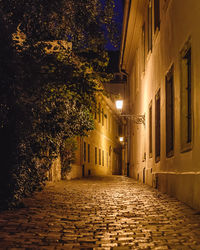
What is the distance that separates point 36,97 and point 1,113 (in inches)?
26.5

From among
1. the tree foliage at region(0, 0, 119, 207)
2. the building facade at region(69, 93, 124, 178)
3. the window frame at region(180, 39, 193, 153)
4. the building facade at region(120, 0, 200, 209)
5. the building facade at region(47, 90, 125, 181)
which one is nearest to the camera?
the tree foliage at region(0, 0, 119, 207)

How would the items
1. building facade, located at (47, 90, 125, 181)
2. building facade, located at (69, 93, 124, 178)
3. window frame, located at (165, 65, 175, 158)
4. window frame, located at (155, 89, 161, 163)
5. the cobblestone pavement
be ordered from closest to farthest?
the cobblestone pavement
window frame, located at (165, 65, 175, 158)
window frame, located at (155, 89, 161, 163)
building facade, located at (47, 90, 125, 181)
building facade, located at (69, 93, 124, 178)

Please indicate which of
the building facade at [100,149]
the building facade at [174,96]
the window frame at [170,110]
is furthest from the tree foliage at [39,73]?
the window frame at [170,110]

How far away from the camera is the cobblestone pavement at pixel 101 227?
168 inches

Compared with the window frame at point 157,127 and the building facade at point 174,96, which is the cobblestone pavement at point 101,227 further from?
the window frame at point 157,127

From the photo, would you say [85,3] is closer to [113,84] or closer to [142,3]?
[142,3]

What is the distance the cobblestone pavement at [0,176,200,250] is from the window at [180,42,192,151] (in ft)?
4.43

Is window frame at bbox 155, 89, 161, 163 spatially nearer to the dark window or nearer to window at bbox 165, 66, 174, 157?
window at bbox 165, 66, 174, 157

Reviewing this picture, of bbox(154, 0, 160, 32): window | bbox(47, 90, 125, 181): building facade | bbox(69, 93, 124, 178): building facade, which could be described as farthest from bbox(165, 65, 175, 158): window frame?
bbox(69, 93, 124, 178): building facade

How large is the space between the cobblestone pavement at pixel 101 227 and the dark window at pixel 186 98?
1359 millimetres

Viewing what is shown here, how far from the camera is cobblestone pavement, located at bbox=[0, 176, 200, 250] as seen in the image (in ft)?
14.0

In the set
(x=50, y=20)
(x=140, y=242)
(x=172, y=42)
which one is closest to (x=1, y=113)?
→ (x=50, y=20)

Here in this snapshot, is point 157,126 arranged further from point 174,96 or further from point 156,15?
point 156,15

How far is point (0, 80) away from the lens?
623 cm
